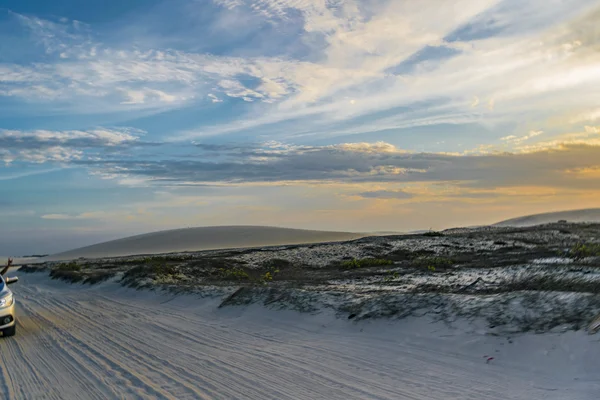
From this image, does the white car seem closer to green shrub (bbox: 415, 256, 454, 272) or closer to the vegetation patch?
the vegetation patch

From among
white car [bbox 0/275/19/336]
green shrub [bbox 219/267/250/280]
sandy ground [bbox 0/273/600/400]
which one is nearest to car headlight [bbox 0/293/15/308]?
white car [bbox 0/275/19/336]

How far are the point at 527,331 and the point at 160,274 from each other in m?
21.9

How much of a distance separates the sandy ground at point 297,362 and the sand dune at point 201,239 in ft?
250

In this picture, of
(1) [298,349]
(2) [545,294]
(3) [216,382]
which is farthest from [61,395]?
(2) [545,294]

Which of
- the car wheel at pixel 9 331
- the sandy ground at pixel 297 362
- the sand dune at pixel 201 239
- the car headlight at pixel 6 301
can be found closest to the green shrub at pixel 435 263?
the sandy ground at pixel 297 362

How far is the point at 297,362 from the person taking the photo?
939 cm

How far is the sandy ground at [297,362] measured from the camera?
7.52m

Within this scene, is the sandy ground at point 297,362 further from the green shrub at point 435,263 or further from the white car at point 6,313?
the green shrub at point 435,263

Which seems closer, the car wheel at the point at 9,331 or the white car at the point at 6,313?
the white car at the point at 6,313

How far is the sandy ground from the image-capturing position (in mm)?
7520

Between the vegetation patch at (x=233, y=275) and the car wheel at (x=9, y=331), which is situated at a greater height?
the car wheel at (x=9, y=331)

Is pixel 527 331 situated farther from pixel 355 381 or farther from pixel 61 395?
pixel 61 395

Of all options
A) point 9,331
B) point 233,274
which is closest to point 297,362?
point 9,331

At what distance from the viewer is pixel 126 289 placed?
25562mm
